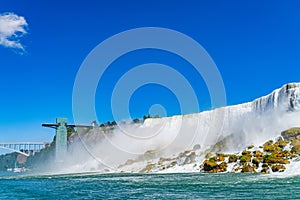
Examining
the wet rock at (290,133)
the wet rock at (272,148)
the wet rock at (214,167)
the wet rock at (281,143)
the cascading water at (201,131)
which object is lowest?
the wet rock at (214,167)

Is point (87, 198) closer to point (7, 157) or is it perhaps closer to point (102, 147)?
point (102, 147)

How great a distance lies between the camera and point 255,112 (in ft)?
105

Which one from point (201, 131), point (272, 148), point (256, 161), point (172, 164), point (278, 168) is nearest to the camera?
point (278, 168)

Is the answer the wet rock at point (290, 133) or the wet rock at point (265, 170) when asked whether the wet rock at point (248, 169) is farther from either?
the wet rock at point (290, 133)

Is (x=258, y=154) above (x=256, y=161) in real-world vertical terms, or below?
above

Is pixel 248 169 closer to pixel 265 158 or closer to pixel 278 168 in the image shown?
pixel 265 158

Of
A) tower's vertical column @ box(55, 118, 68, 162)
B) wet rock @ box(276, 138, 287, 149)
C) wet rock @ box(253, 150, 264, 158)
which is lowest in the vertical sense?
wet rock @ box(253, 150, 264, 158)

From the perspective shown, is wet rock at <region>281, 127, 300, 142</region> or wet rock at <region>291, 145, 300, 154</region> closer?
wet rock at <region>291, 145, 300, 154</region>

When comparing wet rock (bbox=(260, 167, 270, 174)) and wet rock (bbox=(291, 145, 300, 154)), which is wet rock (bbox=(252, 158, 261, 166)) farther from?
wet rock (bbox=(291, 145, 300, 154))

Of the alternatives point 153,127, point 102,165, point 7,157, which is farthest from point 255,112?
point 7,157

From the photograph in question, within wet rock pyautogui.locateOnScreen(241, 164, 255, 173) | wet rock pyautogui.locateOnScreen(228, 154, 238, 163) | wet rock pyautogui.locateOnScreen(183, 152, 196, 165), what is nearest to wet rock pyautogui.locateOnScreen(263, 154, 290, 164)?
wet rock pyautogui.locateOnScreen(241, 164, 255, 173)

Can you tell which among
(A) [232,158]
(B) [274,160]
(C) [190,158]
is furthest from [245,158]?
(C) [190,158]

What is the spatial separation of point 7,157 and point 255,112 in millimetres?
132885

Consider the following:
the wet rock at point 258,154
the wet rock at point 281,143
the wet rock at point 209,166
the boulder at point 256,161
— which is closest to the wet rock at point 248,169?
the boulder at point 256,161
